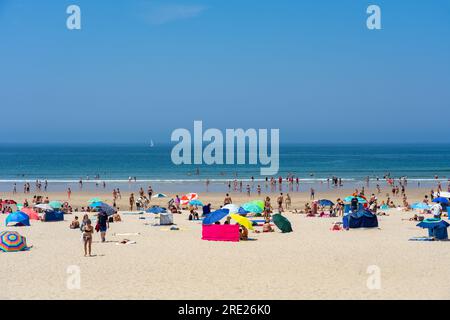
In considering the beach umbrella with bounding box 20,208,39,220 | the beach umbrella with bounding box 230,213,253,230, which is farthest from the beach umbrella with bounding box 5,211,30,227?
the beach umbrella with bounding box 230,213,253,230

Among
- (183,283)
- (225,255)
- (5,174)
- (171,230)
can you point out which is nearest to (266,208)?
(171,230)

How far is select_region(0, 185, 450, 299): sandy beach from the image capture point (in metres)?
12.1

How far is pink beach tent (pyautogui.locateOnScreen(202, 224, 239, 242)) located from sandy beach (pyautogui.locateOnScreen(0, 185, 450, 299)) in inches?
16.7

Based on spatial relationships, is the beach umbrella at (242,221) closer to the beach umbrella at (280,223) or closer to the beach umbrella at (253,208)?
the beach umbrella at (280,223)

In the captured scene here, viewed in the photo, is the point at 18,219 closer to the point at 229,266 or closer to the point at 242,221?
the point at 242,221

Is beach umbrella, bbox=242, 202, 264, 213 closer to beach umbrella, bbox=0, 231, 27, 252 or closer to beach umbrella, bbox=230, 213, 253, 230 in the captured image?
beach umbrella, bbox=230, 213, 253, 230

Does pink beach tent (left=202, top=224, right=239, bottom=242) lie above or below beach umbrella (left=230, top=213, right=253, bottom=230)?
below

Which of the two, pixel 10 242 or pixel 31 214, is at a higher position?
pixel 31 214

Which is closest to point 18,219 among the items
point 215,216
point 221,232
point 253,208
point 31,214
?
point 31,214

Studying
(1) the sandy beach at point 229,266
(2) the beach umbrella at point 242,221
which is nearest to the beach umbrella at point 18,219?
(1) the sandy beach at point 229,266

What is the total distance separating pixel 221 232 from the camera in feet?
63.5

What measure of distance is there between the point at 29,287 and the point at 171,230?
10.1 metres

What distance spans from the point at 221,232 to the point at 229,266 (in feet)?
14.8
